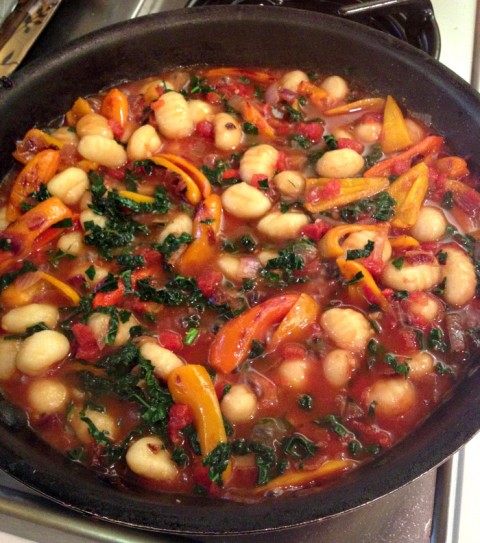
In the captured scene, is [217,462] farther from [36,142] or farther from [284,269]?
[36,142]

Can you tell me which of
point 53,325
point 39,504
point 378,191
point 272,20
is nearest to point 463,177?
point 378,191

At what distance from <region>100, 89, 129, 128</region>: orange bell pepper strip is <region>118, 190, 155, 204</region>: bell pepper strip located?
0.42 meters

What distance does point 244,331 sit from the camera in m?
1.97

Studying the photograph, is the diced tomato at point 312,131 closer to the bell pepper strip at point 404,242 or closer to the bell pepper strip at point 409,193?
the bell pepper strip at point 409,193

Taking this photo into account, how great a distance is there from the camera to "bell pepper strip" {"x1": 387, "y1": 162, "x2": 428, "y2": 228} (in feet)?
7.43

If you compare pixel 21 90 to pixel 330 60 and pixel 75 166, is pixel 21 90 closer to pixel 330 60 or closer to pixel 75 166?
pixel 75 166

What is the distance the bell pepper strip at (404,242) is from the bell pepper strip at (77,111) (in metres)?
1.39

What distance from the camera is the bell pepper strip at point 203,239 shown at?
2.18 meters

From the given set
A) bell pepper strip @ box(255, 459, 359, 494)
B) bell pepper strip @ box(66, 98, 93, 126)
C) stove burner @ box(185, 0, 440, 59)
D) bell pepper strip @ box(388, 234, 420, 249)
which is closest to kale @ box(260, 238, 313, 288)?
bell pepper strip @ box(388, 234, 420, 249)

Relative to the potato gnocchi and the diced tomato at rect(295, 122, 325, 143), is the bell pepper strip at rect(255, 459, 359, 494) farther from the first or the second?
the diced tomato at rect(295, 122, 325, 143)

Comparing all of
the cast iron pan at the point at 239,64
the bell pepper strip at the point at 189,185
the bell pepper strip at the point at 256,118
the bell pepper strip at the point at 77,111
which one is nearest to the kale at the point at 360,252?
the cast iron pan at the point at 239,64

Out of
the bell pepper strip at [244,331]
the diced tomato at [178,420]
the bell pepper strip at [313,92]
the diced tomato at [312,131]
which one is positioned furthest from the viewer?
the bell pepper strip at [313,92]

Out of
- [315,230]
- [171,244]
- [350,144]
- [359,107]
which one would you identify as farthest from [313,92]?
[171,244]

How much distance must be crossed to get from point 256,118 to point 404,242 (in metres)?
0.86
